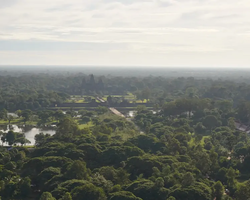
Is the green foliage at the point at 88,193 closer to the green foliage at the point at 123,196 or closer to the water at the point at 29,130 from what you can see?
the green foliage at the point at 123,196

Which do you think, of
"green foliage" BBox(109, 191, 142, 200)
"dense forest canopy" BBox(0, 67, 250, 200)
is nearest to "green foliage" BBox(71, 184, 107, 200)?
"dense forest canopy" BBox(0, 67, 250, 200)

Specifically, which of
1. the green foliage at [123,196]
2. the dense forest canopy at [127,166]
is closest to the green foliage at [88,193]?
the dense forest canopy at [127,166]

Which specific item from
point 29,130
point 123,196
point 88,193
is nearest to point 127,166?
point 123,196

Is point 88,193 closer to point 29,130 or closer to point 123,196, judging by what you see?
point 123,196

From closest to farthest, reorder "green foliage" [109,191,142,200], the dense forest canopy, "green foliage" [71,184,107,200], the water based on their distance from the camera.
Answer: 1. "green foliage" [109,191,142,200]
2. "green foliage" [71,184,107,200]
3. the dense forest canopy
4. the water

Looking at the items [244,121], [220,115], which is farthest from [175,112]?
[244,121]

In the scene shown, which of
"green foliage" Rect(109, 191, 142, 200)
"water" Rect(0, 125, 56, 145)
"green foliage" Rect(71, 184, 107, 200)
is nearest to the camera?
"green foliage" Rect(109, 191, 142, 200)

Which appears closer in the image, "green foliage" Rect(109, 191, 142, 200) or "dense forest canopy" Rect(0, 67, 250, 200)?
"green foliage" Rect(109, 191, 142, 200)

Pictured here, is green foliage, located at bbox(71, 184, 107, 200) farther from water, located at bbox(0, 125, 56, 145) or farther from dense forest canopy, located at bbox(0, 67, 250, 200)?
water, located at bbox(0, 125, 56, 145)

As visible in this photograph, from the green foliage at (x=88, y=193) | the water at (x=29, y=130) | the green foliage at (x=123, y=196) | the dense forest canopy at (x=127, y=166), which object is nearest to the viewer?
the green foliage at (x=123, y=196)

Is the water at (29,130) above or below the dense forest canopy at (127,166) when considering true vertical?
below

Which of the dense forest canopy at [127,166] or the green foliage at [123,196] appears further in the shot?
the dense forest canopy at [127,166]

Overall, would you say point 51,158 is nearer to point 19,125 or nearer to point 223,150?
point 223,150
